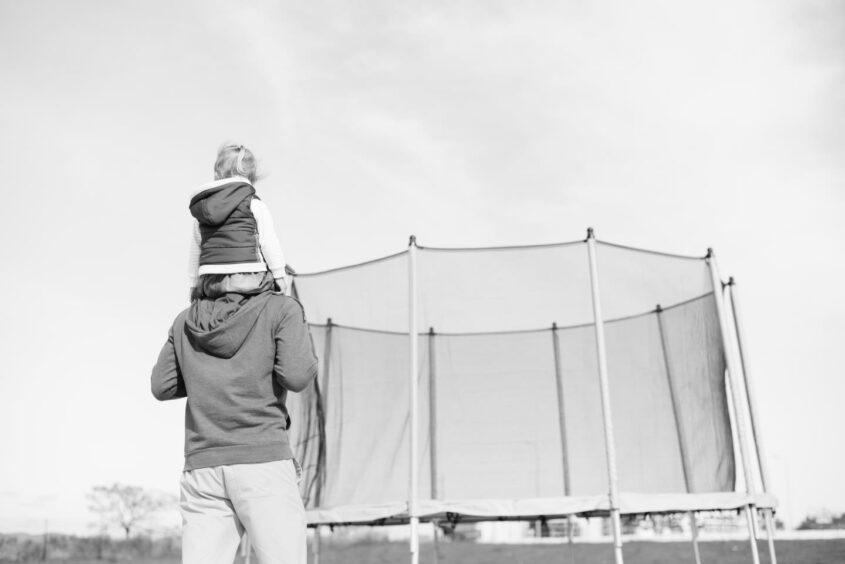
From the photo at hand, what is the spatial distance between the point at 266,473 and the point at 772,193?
5656 millimetres

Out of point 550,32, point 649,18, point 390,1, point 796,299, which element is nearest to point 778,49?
point 649,18

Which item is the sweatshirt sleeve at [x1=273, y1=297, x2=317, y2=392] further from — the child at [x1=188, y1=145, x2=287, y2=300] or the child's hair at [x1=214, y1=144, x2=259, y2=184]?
the child's hair at [x1=214, y1=144, x2=259, y2=184]

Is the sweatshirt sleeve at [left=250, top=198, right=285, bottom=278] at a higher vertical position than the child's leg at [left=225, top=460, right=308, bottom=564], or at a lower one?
higher

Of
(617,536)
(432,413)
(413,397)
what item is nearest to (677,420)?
(617,536)

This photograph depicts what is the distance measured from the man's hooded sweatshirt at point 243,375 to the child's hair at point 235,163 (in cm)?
25

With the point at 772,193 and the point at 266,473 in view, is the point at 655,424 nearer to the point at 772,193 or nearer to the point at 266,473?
the point at 772,193

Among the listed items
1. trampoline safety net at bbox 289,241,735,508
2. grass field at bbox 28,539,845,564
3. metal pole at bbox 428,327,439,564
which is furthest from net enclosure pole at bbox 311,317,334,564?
grass field at bbox 28,539,845,564

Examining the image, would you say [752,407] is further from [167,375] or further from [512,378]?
[167,375]

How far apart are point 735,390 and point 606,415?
102 centimetres

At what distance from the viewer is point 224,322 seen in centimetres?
111

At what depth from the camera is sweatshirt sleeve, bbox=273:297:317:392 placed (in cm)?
111

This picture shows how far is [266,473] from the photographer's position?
1.07 metres

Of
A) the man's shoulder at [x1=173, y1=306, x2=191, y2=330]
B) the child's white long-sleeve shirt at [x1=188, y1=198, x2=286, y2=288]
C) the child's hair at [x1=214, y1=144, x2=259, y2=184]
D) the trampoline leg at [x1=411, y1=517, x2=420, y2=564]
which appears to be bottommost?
the trampoline leg at [x1=411, y1=517, x2=420, y2=564]

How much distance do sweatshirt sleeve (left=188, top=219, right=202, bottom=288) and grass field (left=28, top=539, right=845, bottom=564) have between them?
280 inches
